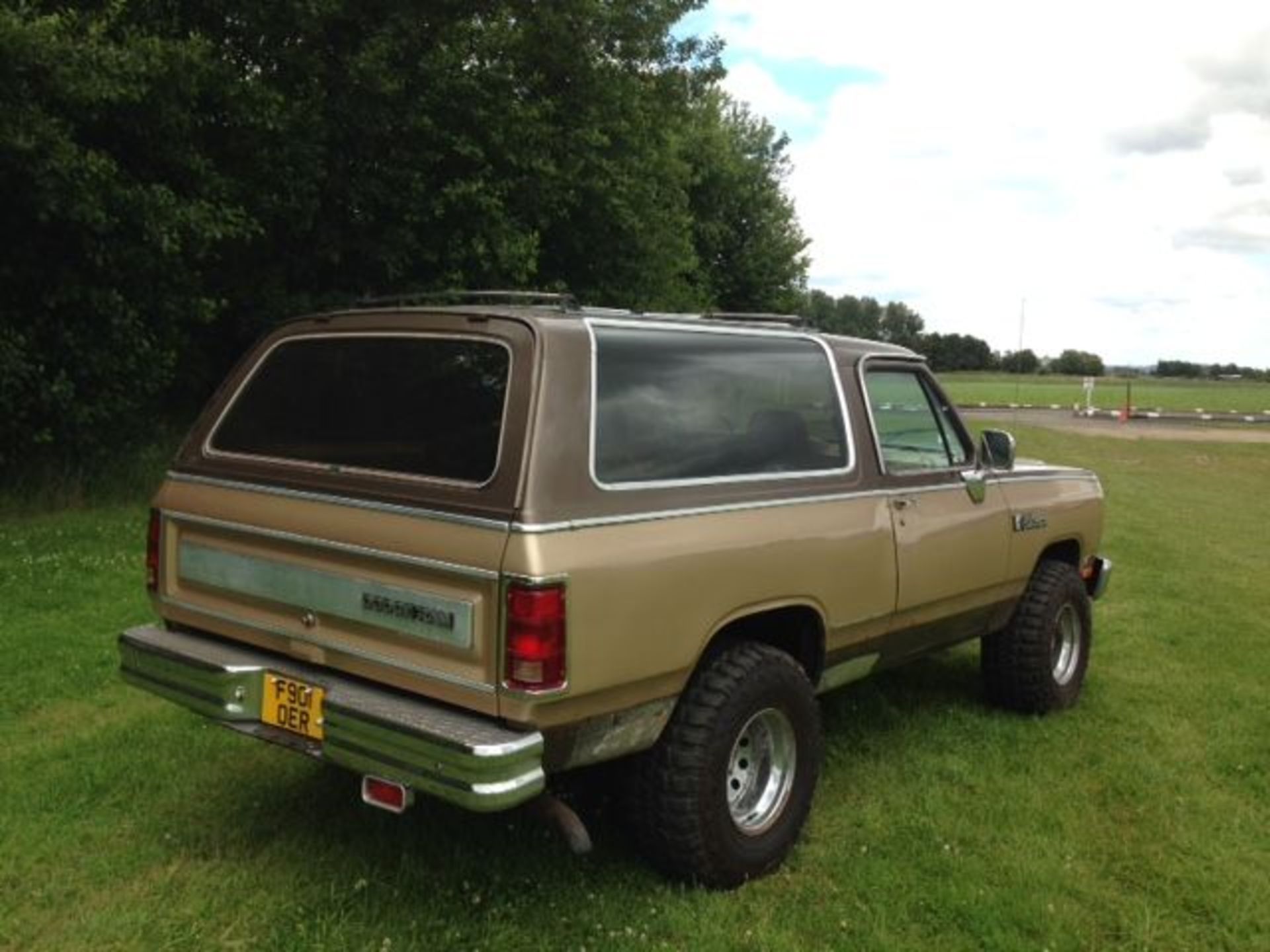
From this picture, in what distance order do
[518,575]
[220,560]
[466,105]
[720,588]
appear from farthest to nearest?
[466,105], [220,560], [720,588], [518,575]

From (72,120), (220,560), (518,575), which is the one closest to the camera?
(518,575)

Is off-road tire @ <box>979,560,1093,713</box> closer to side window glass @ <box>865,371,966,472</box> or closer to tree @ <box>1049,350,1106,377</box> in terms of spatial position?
side window glass @ <box>865,371,966,472</box>

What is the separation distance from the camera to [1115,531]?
36.9 ft

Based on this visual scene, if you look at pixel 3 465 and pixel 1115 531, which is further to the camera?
pixel 1115 531

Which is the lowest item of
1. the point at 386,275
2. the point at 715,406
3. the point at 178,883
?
the point at 178,883

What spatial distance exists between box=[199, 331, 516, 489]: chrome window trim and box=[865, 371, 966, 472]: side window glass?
181 cm

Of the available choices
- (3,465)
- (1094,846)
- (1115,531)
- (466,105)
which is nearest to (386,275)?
(466,105)

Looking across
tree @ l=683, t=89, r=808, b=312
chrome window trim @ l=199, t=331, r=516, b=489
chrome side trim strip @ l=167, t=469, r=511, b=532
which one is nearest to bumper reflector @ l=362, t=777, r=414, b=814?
chrome side trim strip @ l=167, t=469, r=511, b=532

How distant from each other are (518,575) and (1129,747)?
11.4ft

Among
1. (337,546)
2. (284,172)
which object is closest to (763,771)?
(337,546)

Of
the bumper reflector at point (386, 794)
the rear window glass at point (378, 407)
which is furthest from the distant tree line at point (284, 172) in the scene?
the bumper reflector at point (386, 794)

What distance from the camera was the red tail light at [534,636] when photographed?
9.68ft

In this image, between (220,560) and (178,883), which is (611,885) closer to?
(178,883)

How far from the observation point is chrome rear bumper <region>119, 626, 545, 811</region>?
2910mm
